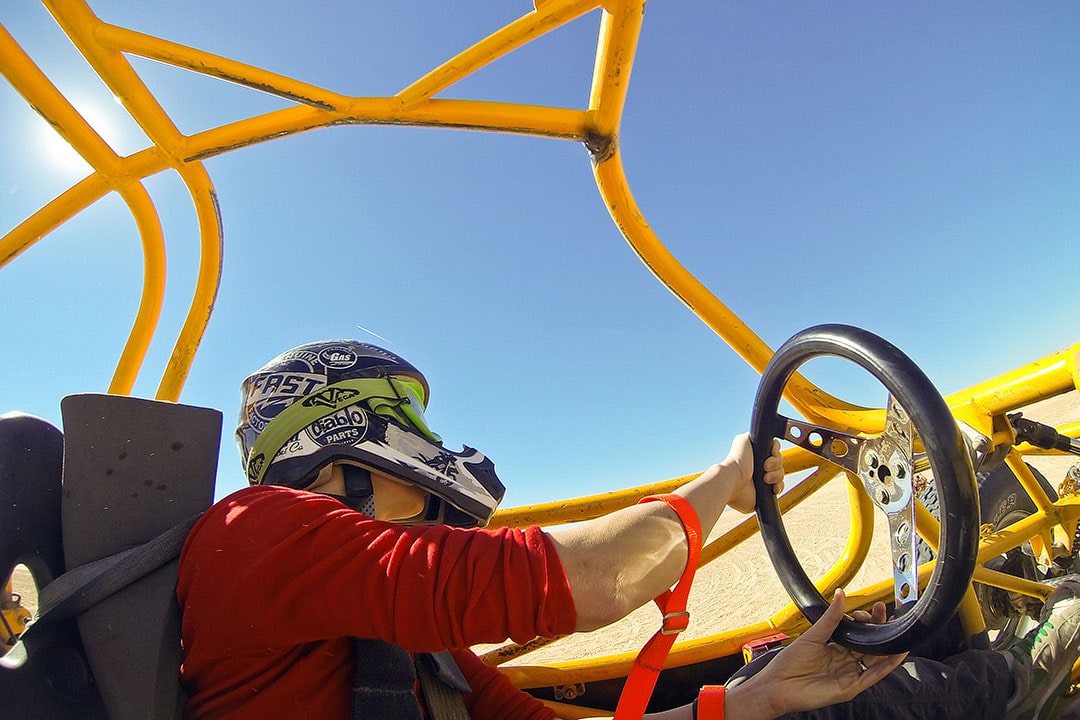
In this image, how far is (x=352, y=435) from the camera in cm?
119

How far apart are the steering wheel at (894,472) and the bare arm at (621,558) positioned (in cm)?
36

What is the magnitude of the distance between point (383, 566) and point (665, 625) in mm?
457

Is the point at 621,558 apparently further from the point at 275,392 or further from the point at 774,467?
the point at 275,392

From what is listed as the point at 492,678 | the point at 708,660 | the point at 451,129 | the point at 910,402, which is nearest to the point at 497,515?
the point at 492,678

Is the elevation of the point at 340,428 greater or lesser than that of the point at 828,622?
greater

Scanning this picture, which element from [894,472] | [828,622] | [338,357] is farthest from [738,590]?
[338,357]

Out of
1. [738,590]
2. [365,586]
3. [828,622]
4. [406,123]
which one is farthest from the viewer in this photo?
[738,590]

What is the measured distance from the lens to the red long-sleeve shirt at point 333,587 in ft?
2.63

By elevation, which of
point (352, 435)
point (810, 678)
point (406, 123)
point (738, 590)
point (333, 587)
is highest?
point (406, 123)

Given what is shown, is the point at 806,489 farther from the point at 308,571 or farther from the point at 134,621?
the point at 134,621

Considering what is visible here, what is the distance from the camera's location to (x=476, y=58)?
1.57 m

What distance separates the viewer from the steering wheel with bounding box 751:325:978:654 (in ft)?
3.14

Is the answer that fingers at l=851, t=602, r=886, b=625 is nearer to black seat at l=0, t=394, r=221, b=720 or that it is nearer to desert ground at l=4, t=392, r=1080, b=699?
black seat at l=0, t=394, r=221, b=720

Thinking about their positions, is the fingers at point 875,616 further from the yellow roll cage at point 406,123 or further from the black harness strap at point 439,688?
the black harness strap at point 439,688
